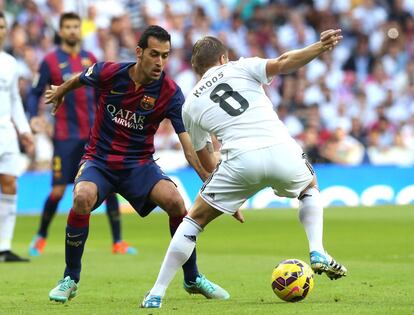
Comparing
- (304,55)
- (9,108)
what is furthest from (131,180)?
(9,108)

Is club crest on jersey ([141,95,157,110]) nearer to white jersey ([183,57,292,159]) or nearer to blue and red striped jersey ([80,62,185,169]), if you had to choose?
blue and red striped jersey ([80,62,185,169])

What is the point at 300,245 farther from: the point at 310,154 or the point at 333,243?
the point at 310,154

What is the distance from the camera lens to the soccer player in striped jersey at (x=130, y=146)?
8617 millimetres

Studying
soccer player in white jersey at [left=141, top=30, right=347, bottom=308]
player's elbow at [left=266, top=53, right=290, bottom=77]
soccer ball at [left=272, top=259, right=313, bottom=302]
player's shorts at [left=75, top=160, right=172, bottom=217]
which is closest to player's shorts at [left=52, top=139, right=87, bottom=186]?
player's shorts at [left=75, top=160, right=172, bottom=217]

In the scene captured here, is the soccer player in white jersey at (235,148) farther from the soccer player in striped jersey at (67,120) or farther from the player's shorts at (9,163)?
the soccer player in striped jersey at (67,120)

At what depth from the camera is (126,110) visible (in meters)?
8.86

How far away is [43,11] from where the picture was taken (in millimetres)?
23234

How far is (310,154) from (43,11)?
252 inches

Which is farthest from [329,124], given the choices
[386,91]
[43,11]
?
[43,11]

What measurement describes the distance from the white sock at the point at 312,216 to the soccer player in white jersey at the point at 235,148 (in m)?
0.02

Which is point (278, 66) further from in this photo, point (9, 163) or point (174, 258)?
point (9, 163)

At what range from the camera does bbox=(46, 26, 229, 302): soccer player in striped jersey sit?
28.3 feet

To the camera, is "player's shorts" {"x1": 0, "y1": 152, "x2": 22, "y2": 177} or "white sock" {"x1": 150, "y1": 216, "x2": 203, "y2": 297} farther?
"player's shorts" {"x1": 0, "y1": 152, "x2": 22, "y2": 177}

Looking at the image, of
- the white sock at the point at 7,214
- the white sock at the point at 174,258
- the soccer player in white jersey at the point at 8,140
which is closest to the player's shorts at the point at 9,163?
the soccer player in white jersey at the point at 8,140
